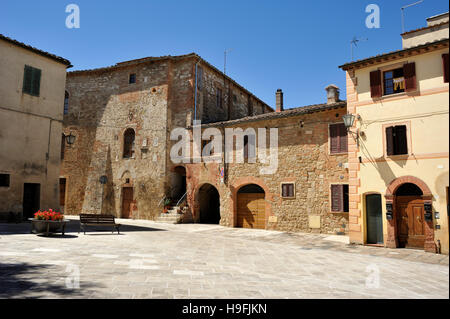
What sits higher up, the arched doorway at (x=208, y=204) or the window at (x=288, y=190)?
the window at (x=288, y=190)

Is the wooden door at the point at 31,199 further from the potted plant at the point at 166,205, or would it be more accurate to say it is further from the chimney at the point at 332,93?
the chimney at the point at 332,93

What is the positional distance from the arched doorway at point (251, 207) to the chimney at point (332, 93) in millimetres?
6189

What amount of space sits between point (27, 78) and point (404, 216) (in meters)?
18.3

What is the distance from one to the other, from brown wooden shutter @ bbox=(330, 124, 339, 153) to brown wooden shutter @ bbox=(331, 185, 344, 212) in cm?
176

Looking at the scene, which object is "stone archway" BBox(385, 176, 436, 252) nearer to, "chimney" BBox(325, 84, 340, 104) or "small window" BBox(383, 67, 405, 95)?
"small window" BBox(383, 67, 405, 95)

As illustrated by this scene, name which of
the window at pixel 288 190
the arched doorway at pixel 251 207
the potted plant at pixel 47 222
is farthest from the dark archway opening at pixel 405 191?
the potted plant at pixel 47 222

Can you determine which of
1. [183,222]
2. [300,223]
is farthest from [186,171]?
[300,223]

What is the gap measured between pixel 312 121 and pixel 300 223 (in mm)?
5164

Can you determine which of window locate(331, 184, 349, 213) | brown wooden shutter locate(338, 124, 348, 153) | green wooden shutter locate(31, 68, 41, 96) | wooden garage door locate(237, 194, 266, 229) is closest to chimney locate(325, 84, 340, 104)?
brown wooden shutter locate(338, 124, 348, 153)

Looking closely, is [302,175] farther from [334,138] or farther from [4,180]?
[4,180]

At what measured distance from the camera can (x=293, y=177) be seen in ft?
54.5

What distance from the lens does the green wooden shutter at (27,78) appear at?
16589mm

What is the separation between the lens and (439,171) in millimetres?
2393
